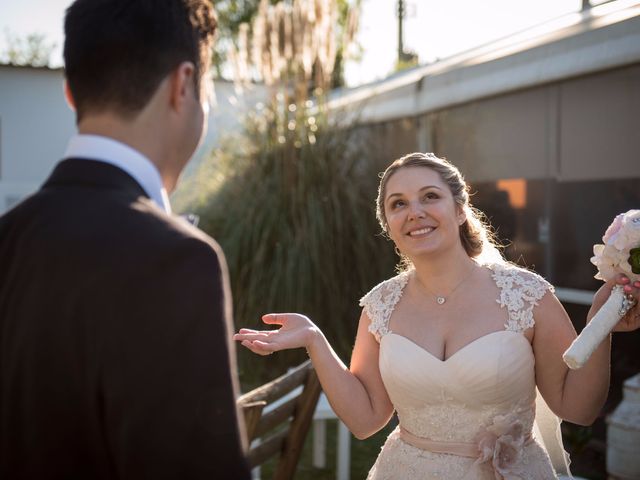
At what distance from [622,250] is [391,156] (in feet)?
17.2

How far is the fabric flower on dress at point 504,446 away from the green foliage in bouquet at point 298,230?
148 inches

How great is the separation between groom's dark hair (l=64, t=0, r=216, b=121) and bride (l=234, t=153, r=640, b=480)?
123 cm

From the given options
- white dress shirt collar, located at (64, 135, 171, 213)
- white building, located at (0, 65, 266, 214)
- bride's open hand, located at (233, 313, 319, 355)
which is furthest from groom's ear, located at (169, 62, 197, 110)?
white building, located at (0, 65, 266, 214)

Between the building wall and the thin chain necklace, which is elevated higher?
the building wall

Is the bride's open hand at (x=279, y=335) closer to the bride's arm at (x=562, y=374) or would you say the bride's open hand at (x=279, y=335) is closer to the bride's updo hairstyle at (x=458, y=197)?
the bride's updo hairstyle at (x=458, y=197)

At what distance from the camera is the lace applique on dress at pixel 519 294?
254 cm

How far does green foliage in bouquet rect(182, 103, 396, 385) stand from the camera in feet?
20.6

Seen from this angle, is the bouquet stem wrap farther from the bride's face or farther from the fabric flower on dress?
the bride's face

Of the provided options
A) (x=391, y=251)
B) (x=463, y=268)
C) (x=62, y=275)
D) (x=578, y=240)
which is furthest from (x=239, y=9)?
(x=62, y=275)

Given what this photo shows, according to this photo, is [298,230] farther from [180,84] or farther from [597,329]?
[180,84]

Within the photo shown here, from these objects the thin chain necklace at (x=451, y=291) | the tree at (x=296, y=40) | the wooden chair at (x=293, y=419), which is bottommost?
the wooden chair at (x=293, y=419)

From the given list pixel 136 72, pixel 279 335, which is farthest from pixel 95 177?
pixel 279 335

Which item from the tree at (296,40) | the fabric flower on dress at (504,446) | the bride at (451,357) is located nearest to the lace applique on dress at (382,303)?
the bride at (451,357)

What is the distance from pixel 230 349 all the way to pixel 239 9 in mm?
24457
